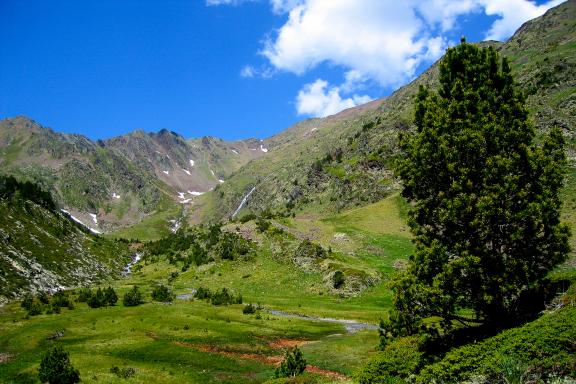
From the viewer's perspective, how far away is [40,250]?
97.9 m

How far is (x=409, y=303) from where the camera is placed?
25188 millimetres

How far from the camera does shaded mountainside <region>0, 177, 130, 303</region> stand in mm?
83000

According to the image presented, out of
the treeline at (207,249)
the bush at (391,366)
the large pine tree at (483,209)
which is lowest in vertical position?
the bush at (391,366)

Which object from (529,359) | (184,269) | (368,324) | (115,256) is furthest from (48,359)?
(115,256)

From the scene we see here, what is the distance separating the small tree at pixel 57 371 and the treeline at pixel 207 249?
7149 cm

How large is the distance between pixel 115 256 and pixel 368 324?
10193 centimetres

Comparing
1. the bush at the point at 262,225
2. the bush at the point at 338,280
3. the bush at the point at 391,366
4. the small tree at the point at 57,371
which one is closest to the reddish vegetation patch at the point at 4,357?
the small tree at the point at 57,371

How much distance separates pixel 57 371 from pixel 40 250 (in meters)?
75.7

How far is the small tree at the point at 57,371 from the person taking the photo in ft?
107

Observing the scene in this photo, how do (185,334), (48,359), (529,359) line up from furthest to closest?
(185,334), (48,359), (529,359)

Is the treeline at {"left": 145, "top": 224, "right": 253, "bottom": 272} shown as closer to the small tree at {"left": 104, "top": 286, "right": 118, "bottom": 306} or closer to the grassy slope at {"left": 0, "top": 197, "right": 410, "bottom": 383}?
the grassy slope at {"left": 0, "top": 197, "right": 410, "bottom": 383}

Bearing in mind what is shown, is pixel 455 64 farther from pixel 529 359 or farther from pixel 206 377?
pixel 206 377

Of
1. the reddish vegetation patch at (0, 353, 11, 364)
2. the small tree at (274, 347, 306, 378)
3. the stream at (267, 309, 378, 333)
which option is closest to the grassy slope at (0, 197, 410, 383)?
the reddish vegetation patch at (0, 353, 11, 364)

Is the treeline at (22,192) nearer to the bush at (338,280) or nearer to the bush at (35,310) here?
the bush at (35,310)
